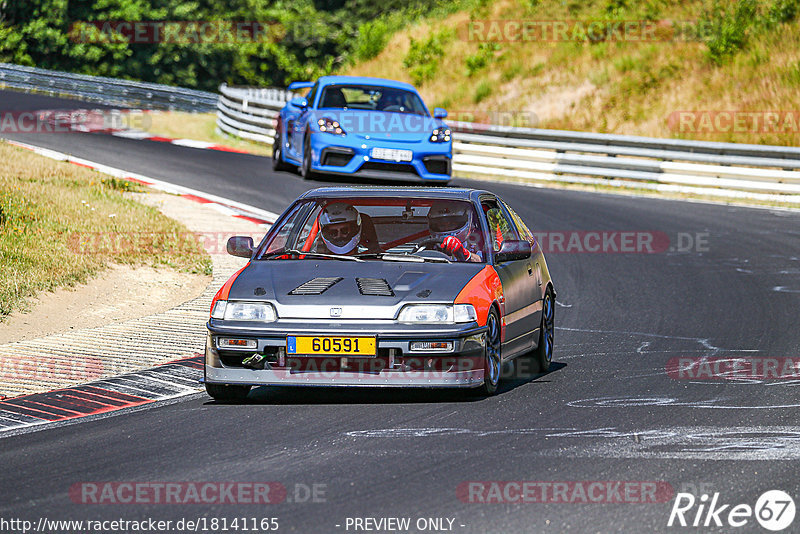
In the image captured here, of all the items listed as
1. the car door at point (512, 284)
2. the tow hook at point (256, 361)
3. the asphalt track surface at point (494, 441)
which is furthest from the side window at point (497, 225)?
the tow hook at point (256, 361)

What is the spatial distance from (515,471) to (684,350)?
14.6ft

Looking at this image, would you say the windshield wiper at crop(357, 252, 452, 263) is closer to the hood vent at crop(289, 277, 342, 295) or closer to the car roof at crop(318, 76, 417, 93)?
the hood vent at crop(289, 277, 342, 295)

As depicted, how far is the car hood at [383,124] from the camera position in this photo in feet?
63.5

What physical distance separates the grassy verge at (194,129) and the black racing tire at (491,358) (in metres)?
18.5

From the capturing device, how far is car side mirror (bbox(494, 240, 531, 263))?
8.88 metres

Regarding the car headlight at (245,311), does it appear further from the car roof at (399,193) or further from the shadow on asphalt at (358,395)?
the car roof at (399,193)

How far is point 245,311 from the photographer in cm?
809

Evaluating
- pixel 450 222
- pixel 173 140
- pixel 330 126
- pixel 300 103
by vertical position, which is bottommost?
pixel 173 140

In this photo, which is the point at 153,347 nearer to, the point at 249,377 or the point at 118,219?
the point at 249,377

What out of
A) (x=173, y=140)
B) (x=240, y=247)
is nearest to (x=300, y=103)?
(x=173, y=140)

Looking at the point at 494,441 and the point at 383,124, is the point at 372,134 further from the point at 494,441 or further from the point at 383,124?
the point at 494,441

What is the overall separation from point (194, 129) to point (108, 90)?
23.9 feet

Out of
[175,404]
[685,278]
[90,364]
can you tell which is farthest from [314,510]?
[685,278]

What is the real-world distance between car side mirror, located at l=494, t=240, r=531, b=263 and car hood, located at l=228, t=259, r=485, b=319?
218mm
